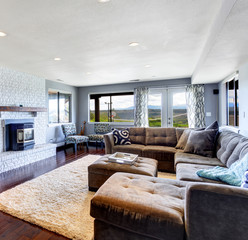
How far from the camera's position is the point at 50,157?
170 inches

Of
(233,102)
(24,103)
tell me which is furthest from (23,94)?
(233,102)

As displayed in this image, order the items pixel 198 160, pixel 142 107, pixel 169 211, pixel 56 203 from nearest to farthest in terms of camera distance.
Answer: pixel 169 211, pixel 56 203, pixel 198 160, pixel 142 107

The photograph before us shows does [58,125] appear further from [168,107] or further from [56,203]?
[168,107]

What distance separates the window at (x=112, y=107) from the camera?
594 cm

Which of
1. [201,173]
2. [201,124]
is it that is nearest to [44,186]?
[201,173]

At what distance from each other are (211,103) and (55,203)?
500 centimetres

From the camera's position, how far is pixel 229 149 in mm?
2174

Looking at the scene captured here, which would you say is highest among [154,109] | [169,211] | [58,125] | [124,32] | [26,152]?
[124,32]

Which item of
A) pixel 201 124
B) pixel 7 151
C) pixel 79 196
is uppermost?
pixel 201 124

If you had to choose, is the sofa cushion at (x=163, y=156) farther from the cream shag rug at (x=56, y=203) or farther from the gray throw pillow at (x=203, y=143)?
the gray throw pillow at (x=203, y=143)

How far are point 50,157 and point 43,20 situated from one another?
3.56 meters

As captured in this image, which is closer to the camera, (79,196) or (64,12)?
(64,12)

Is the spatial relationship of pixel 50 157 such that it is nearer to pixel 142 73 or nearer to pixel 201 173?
pixel 142 73

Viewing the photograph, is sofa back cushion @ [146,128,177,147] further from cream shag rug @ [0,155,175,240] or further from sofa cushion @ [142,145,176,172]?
cream shag rug @ [0,155,175,240]
